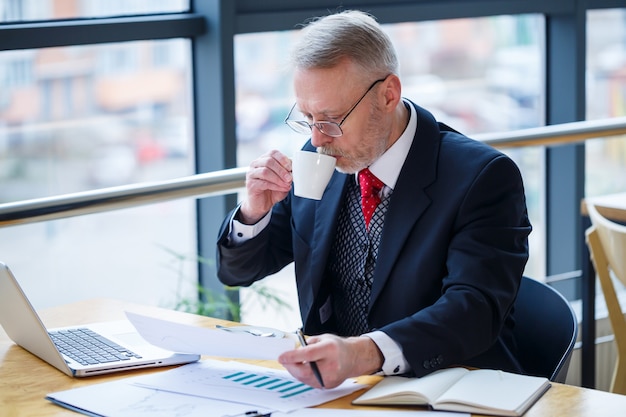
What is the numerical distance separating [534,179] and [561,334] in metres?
2.59

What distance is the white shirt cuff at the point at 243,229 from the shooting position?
203 centimetres

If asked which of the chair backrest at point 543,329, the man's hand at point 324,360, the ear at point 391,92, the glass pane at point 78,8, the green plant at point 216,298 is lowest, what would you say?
the green plant at point 216,298

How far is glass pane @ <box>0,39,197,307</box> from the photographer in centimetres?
288

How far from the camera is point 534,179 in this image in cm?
431

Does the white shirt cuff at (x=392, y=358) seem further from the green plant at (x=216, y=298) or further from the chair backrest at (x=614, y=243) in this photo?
the green plant at (x=216, y=298)

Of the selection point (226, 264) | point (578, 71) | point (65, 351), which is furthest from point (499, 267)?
point (578, 71)

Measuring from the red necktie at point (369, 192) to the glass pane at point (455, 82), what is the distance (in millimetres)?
1442

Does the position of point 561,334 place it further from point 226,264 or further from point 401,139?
point 226,264

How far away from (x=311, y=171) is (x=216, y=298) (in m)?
1.61

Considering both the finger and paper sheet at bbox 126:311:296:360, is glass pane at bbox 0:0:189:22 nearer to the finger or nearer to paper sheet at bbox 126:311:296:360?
paper sheet at bbox 126:311:296:360

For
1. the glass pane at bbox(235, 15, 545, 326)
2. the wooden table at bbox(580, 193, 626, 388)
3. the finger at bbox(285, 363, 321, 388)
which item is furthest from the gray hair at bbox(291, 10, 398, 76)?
the glass pane at bbox(235, 15, 545, 326)

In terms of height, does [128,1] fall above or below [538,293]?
above

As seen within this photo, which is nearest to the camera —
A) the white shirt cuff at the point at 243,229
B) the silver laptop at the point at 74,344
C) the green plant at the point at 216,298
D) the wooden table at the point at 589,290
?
the silver laptop at the point at 74,344

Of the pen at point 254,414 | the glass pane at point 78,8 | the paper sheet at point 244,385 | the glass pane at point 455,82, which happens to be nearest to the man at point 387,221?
the paper sheet at point 244,385
